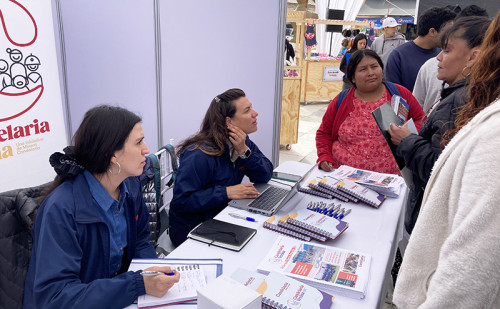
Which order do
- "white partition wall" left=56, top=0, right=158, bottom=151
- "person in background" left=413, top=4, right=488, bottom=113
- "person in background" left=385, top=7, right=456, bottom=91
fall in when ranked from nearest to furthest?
"person in background" left=413, top=4, right=488, bottom=113 < "person in background" left=385, top=7, right=456, bottom=91 < "white partition wall" left=56, top=0, right=158, bottom=151

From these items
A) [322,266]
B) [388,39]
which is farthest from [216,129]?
[388,39]

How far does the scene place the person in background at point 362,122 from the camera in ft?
7.52

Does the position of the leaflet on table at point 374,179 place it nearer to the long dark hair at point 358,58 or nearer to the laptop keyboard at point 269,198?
the laptop keyboard at point 269,198

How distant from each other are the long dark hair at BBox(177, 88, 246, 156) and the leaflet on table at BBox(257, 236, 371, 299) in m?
0.73

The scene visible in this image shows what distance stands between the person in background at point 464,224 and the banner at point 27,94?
263 cm

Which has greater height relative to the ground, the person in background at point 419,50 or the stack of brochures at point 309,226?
the person in background at point 419,50

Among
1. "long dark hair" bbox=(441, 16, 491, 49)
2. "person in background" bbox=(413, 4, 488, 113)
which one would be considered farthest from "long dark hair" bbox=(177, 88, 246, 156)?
"person in background" bbox=(413, 4, 488, 113)

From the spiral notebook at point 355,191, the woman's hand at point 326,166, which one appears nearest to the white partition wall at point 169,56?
the woman's hand at point 326,166

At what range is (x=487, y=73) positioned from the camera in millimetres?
833

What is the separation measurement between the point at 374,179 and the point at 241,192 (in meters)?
0.75

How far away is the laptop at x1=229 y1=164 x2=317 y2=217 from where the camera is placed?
5.73ft

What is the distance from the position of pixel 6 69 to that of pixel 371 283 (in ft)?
8.22

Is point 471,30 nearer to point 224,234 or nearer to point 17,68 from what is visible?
point 224,234

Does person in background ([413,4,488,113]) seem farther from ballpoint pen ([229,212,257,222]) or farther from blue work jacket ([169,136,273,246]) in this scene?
ballpoint pen ([229,212,257,222])
